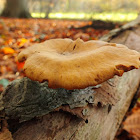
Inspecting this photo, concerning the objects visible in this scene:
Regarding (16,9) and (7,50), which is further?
(16,9)

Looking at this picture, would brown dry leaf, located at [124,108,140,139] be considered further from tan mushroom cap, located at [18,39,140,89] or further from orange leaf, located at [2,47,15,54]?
orange leaf, located at [2,47,15,54]

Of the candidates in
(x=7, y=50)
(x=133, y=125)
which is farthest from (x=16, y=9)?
(x=133, y=125)

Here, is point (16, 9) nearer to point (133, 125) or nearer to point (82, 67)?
point (133, 125)

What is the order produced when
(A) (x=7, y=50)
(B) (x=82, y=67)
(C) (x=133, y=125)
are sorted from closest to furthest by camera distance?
(B) (x=82, y=67) → (C) (x=133, y=125) → (A) (x=7, y=50)

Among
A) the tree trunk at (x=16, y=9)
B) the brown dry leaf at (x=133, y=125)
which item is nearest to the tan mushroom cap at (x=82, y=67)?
the brown dry leaf at (x=133, y=125)

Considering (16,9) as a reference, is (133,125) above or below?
below

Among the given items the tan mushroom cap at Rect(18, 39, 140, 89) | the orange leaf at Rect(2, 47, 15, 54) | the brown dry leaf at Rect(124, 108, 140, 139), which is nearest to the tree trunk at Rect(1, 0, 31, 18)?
the orange leaf at Rect(2, 47, 15, 54)

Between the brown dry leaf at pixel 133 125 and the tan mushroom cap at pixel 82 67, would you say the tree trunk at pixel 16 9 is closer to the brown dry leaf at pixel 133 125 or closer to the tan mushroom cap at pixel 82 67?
the brown dry leaf at pixel 133 125
